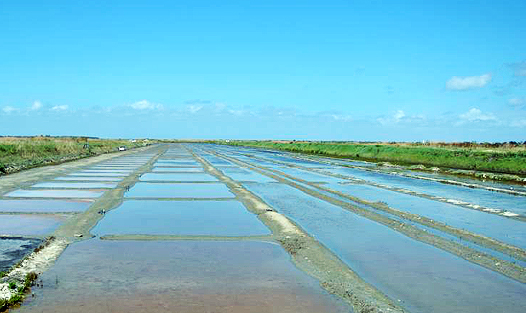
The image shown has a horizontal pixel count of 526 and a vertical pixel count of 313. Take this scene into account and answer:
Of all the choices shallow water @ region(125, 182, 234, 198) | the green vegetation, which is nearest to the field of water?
the green vegetation

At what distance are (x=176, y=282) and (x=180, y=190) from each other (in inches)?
552

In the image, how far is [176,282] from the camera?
288 inches

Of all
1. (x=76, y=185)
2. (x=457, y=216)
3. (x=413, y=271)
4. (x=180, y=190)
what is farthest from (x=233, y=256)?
(x=76, y=185)

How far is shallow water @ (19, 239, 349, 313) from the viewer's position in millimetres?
6277

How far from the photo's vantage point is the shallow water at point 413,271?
673 cm

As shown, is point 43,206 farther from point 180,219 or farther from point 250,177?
point 250,177

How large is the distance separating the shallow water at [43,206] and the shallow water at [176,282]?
5479mm

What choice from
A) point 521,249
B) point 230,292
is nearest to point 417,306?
point 230,292

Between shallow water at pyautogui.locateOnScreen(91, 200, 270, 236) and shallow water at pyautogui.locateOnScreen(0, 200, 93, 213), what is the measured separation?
139cm

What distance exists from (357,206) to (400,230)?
4.45 meters

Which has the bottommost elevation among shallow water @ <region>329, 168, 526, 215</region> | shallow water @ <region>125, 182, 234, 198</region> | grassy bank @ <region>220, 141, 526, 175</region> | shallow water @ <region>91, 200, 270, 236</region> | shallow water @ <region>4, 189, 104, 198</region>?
shallow water @ <region>4, 189, 104, 198</region>

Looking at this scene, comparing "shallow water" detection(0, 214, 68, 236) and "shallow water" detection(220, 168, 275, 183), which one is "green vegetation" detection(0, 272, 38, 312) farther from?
"shallow water" detection(220, 168, 275, 183)

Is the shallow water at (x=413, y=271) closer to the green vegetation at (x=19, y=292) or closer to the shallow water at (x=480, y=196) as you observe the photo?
the green vegetation at (x=19, y=292)

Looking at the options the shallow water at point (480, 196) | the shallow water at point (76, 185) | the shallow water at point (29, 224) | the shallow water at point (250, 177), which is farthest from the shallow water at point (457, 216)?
the shallow water at point (76, 185)
